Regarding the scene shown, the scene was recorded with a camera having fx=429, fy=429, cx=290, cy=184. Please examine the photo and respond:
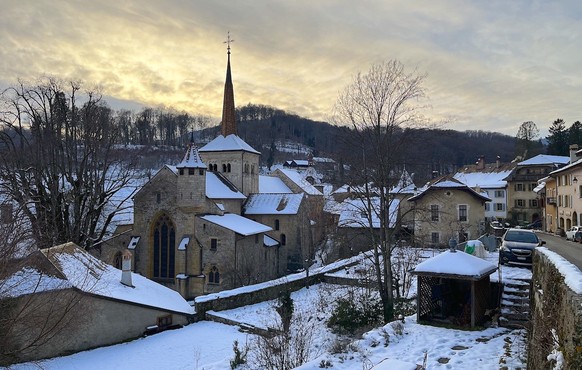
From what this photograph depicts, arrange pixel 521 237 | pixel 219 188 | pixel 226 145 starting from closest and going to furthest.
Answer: pixel 521 237 → pixel 219 188 → pixel 226 145

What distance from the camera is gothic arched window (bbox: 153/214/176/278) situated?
3391cm

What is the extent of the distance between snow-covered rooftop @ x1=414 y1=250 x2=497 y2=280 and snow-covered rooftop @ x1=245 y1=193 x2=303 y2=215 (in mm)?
29033

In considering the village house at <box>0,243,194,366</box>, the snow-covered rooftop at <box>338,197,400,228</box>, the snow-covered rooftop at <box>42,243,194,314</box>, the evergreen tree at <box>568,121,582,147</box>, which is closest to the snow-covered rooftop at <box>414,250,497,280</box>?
the snow-covered rooftop at <box>338,197,400,228</box>

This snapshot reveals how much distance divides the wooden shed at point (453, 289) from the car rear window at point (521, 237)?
314cm

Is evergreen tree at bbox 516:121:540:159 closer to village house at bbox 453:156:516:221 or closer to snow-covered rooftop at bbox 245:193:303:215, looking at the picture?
village house at bbox 453:156:516:221

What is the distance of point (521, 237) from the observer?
15508 mm

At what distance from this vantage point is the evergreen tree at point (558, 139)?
58.8m

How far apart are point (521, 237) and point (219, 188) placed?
93.6 ft

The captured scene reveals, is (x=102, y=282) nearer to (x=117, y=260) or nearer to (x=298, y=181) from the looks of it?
(x=117, y=260)

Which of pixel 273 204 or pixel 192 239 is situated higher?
pixel 273 204

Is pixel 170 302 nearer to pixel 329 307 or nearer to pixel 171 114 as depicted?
pixel 329 307

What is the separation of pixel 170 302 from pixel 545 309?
16.0m

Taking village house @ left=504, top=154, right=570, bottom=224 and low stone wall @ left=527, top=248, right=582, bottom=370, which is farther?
village house @ left=504, top=154, right=570, bottom=224

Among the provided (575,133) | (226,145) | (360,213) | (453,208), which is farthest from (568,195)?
(575,133)
